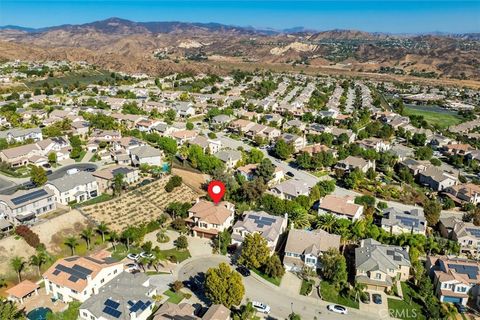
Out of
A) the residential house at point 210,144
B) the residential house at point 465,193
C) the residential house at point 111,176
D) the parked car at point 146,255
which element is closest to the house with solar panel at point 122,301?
the parked car at point 146,255

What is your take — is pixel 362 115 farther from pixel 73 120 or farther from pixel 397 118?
pixel 73 120

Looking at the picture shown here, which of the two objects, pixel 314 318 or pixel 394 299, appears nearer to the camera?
pixel 314 318

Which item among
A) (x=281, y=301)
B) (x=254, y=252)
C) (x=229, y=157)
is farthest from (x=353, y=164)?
(x=281, y=301)

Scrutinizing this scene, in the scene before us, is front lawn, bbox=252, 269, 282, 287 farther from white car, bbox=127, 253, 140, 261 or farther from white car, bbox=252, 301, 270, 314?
white car, bbox=127, 253, 140, 261

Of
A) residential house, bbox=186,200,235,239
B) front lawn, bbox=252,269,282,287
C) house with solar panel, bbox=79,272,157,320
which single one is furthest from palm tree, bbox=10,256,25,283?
front lawn, bbox=252,269,282,287

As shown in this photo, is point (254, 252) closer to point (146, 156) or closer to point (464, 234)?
point (464, 234)

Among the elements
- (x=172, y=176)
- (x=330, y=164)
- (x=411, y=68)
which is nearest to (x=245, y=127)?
(x=330, y=164)
